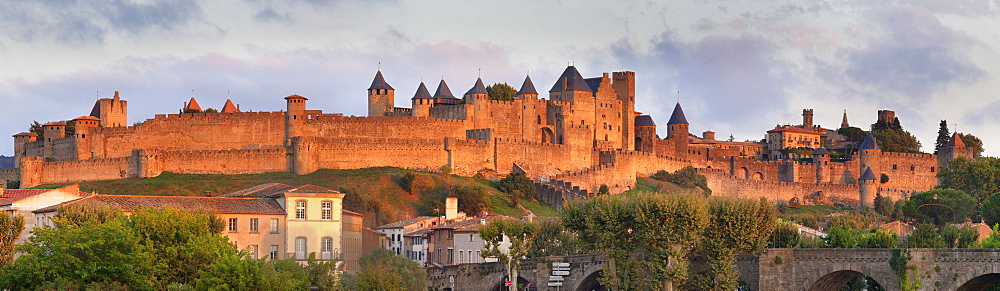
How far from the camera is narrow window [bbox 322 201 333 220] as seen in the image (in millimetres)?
74875

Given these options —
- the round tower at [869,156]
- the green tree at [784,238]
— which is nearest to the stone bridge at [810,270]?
the green tree at [784,238]

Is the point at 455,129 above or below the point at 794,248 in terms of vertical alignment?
above

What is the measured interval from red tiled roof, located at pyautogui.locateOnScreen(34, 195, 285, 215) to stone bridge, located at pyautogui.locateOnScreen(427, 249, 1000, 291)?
880 centimetres

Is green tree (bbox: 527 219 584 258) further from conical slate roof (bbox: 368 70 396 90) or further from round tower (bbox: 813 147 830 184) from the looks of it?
round tower (bbox: 813 147 830 184)

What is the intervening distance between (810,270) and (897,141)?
291 feet

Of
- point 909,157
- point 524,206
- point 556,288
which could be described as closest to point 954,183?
point 909,157

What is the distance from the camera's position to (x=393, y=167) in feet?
385

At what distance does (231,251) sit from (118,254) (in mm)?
4337

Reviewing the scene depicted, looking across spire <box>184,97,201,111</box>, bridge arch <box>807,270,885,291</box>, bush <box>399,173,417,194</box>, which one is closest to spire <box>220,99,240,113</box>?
spire <box>184,97,201,111</box>

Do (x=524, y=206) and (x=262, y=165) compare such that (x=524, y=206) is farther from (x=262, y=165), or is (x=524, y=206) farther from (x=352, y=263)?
(x=352, y=263)

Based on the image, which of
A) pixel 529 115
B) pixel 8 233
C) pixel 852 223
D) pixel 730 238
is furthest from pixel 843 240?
pixel 529 115

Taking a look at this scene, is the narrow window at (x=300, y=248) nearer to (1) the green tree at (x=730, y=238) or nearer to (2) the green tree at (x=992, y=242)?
(1) the green tree at (x=730, y=238)

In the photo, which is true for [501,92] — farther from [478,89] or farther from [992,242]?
[992,242]

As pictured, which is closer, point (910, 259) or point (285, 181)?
point (910, 259)
